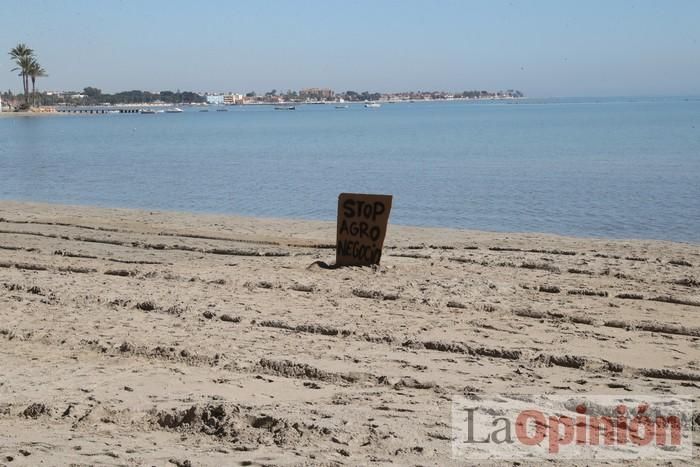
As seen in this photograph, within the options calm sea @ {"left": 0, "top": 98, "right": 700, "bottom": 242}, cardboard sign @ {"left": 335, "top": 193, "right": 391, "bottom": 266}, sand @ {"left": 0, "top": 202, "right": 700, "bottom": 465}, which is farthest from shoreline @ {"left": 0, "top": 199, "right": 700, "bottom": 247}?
cardboard sign @ {"left": 335, "top": 193, "right": 391, "bottom": 266}

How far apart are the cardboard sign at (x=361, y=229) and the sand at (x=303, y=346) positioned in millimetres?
345

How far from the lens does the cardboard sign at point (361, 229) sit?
11.4 metres

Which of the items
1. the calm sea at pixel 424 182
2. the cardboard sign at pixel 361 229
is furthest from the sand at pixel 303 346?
the calm sea at pixel 424 182

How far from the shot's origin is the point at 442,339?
7.76m

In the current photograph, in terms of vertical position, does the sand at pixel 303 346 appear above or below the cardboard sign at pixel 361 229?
below

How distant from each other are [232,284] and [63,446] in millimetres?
5365

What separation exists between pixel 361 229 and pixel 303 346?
13.4ft

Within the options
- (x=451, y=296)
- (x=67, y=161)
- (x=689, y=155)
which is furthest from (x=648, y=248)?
(x=67, y=161)

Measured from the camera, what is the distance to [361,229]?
37.7ft

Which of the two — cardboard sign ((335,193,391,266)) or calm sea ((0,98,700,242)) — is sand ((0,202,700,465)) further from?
calm sea ((0,98,700,242))

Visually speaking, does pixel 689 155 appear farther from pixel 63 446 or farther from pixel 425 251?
pixel 63 446

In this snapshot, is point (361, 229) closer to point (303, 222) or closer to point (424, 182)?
point (303, 222)

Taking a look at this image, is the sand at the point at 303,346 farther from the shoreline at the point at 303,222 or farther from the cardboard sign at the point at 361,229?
the shoreline at the point at 303,222

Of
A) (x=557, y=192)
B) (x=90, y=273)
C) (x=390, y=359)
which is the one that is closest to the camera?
(x=390, y=359)
